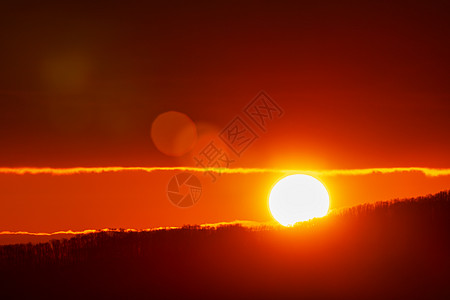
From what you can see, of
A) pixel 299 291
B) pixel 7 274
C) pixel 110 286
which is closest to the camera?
pixel 299 291

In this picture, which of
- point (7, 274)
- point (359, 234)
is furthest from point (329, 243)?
point (7, 274)

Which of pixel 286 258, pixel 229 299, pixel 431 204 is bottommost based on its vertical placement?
pixel 229 299

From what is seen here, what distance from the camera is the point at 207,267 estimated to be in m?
17.7

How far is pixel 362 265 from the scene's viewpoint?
53.9 ft

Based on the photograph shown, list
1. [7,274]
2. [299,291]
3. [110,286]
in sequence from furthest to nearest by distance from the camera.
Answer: [7,274] < [110,286] < [299,291]

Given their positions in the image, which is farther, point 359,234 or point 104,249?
point 104,249

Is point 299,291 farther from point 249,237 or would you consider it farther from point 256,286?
point 249,237

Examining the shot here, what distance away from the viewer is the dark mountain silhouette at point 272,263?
51.4 ft

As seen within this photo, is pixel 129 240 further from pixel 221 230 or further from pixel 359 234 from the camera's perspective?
pixel 359 234

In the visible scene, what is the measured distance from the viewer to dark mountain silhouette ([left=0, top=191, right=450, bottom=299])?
15664mm

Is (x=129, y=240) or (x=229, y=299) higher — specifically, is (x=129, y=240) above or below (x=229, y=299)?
above

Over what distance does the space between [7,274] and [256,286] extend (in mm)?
6751

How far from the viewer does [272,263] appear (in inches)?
679

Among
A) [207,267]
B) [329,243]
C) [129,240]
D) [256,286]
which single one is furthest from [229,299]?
[129,240]
